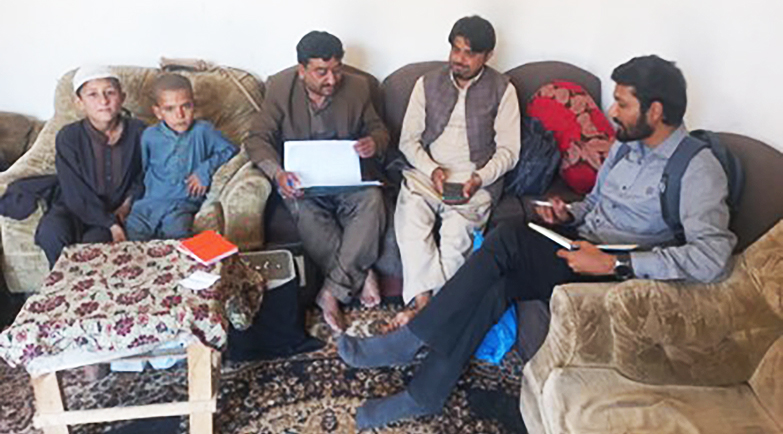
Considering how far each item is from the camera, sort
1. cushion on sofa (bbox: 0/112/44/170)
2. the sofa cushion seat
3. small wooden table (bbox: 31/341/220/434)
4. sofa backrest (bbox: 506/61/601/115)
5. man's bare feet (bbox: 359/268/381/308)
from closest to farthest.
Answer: the sofa cushion seat → small wooden table (bbox: 31/341/220/434) → man's bare feet (bbox: 359/268/381/308) → cushion on sofa (bbox: 0/112/44/170) → sofa backrest (bbox: 506/61/601/115)

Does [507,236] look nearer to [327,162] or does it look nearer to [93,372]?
[327,162]

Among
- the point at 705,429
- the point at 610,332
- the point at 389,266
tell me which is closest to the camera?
the point at 705,429

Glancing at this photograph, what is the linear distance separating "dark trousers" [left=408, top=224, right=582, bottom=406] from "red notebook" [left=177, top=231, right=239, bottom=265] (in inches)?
24.0

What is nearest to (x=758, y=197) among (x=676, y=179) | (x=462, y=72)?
(x=676, y=179)

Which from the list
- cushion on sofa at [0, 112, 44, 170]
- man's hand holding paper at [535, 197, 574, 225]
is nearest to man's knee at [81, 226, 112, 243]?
cushion on sofa at [0, 112, 44, 170]

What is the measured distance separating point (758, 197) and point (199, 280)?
1.65 m

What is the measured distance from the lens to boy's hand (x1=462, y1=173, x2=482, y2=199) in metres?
2.51

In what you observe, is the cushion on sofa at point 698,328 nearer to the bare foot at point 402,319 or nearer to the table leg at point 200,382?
the bare foot at point 402,319

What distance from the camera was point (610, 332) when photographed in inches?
66.8

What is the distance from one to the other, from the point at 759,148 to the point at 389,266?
135 cm

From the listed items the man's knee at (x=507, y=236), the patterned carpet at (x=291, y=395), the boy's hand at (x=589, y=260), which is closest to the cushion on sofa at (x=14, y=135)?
the patterned carpet at (x=291, y=395)

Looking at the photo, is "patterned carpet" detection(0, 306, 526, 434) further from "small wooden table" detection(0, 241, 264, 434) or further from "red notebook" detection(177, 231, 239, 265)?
"red notebook" detection(177, 231, 239, 265)

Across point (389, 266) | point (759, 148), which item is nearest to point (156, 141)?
point (389, 266)

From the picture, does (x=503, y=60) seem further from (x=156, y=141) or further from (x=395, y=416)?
(x=395, y=416)
